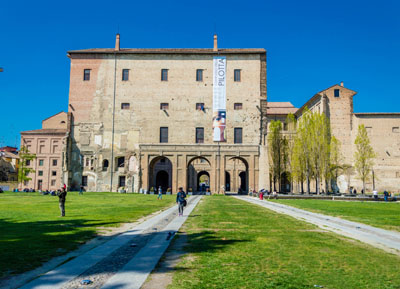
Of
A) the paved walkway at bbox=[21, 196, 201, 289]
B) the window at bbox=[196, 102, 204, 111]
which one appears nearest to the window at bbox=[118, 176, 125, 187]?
the window at bbox=[196, 102, 204, 111]

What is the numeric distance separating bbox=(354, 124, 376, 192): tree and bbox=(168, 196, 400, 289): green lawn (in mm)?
36967

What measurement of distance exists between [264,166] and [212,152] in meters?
7.41

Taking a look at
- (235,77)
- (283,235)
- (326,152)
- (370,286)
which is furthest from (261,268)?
(235,77)

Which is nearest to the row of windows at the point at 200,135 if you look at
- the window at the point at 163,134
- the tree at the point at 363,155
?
the window at the point at 163,134

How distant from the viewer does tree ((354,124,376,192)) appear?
42.5 meters

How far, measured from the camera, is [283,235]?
9.48m

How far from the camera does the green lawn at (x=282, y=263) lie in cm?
486

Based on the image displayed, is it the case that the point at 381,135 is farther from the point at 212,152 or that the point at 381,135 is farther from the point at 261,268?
the point at 261,268

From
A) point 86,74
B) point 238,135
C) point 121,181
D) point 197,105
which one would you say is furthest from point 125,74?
point 238,135

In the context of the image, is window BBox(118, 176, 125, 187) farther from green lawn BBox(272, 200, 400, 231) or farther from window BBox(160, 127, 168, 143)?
green lawn BBox(272, 200, 400, 231)

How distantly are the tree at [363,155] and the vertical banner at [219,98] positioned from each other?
17469mm

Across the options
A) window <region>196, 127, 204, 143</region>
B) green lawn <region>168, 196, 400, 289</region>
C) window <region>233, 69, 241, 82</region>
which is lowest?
green lawn <region>168, 196, 400, 289</region>

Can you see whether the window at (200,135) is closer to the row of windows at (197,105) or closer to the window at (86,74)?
the row of windows at (197,105)

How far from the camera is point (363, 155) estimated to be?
139ft
